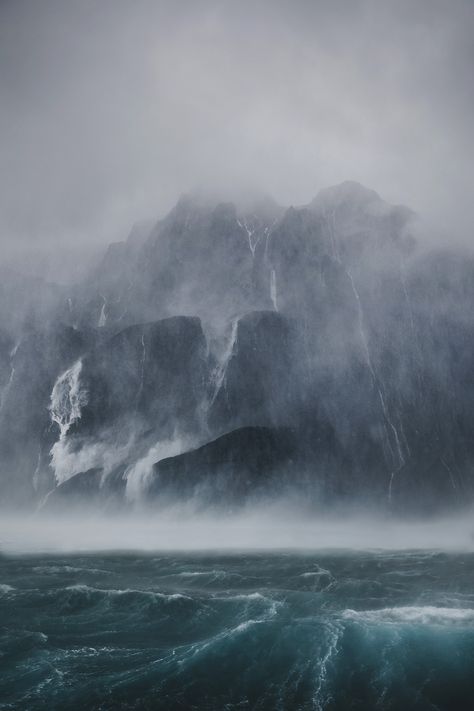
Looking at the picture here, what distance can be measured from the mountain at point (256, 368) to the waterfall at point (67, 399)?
0.33 m

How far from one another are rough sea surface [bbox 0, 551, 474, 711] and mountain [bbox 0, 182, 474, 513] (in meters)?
32.3

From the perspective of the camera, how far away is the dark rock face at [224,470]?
91938mm

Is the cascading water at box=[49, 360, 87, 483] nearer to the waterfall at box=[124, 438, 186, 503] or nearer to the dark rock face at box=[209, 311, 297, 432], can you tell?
the waterfall at box=[124, 438, 186, 503]

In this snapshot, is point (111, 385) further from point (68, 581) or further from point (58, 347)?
point (68, 581)

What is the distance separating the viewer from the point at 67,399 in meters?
112

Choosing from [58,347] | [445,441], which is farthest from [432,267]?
[58,347]

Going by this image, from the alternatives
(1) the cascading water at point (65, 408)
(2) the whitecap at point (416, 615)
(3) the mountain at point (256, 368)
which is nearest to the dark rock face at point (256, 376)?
(3) the mountain at point (256, 368)

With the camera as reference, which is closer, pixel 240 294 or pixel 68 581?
pixel 68 581

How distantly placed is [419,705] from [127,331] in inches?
3819

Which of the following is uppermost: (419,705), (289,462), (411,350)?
(411,350)

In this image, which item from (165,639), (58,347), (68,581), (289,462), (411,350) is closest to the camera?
(165,639)

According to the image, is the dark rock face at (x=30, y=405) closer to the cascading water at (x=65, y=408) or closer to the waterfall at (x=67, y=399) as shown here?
the waterfall at (x=67, y=399)

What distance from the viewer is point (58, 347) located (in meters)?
120

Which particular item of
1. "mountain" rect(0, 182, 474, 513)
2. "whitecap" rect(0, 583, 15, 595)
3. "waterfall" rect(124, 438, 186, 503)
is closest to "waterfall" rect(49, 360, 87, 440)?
"mountain" rect(0, 182, 474, 513)
